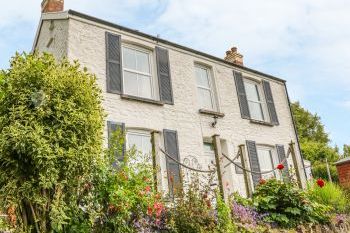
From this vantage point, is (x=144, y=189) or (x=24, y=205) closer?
(x=24, y=205)

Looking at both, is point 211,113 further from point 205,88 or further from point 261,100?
point 261,100

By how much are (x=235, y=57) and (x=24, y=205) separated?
37.7 ft

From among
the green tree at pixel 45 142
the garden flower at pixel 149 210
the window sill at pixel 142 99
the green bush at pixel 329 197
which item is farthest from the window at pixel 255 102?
the green tree at pixel 45 142

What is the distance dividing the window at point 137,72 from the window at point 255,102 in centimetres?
470

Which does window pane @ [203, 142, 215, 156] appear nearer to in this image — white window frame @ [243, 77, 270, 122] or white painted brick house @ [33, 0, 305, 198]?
white painted brick house @ [33, 0, 305, 198]

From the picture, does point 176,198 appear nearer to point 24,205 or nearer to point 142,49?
point 24,205

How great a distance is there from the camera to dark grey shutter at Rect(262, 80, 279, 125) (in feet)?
44.6

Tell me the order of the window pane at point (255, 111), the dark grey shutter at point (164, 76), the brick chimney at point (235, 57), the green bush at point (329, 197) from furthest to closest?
the brick chimney at point (235, 57), the window pane at point (255, 111), the dark grey shutter at point (164, 76), the green bush at point (329, 197)

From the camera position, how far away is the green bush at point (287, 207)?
718cm

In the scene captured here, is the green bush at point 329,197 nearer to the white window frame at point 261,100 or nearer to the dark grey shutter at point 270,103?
the dark grey shutter at point 270,103

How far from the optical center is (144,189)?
5332 millimetres

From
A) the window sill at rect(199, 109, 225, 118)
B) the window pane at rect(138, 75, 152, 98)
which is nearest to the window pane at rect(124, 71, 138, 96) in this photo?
the window pane at rect(138, 75, 152, 98)

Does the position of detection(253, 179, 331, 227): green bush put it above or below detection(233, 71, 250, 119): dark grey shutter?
below

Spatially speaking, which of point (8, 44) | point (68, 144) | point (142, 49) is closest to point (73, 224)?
point (68, 144)
